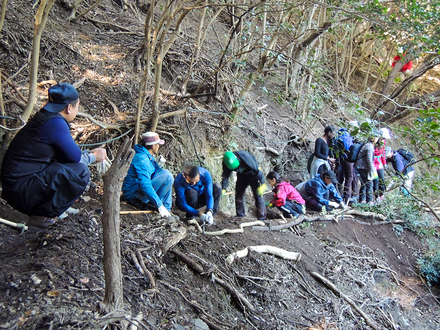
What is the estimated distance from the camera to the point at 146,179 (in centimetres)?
483

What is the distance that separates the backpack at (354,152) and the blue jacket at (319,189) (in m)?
0.77

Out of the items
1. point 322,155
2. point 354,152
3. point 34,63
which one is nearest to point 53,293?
point 34,63

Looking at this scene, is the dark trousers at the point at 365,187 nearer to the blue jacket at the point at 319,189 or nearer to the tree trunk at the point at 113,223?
the blue jacket at the point at 319,189

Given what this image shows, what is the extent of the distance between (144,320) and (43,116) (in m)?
1.93

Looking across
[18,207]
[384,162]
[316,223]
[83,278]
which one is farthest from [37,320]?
[384,162]

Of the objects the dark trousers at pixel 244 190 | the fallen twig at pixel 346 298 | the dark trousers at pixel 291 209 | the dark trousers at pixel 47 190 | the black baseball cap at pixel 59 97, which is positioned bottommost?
the fallen twig at pixel 346 298

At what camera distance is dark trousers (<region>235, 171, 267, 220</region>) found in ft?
21.5

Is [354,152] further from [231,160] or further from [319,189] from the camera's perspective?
[231,160]

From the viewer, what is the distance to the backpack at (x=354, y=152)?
8.02 meters

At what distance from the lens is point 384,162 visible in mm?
8648

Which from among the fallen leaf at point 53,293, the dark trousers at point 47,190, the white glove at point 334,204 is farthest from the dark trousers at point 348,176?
the fallen leaf at point 53,293

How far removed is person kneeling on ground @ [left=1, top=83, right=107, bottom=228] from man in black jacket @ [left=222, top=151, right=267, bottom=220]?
2969 millimetres

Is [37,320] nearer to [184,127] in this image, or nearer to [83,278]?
[83,278]

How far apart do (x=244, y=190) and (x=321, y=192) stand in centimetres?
193
